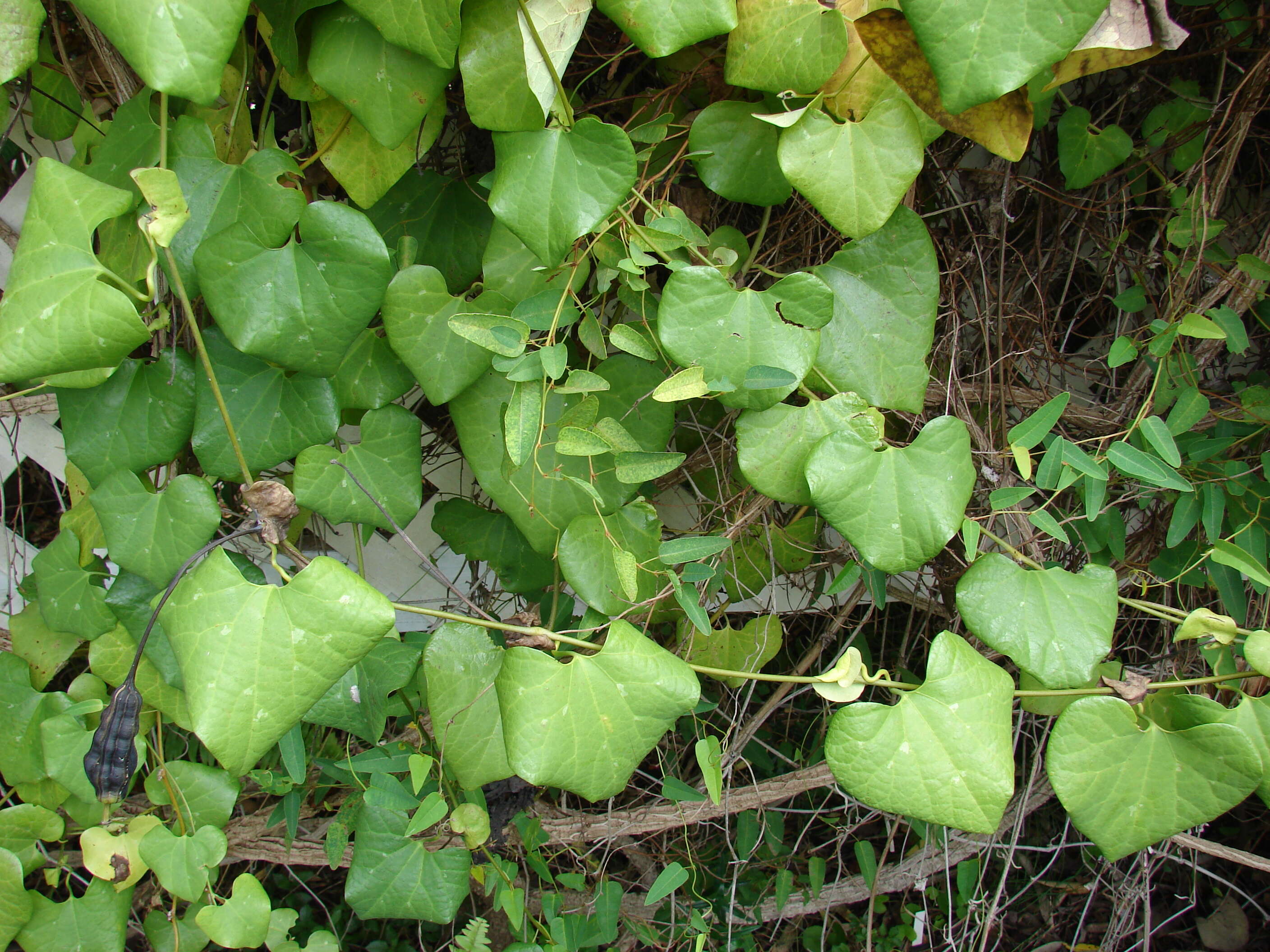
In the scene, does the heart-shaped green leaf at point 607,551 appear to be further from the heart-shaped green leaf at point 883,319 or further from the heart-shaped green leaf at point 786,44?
the heart-shaped green leaf at point 786,44

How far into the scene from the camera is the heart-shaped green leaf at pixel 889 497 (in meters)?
0.73

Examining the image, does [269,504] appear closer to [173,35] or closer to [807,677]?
[173,35]

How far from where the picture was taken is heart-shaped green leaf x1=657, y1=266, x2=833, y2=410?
2.38 feet

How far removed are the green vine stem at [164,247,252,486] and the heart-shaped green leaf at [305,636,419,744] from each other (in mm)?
268

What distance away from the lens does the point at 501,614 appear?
1.30m

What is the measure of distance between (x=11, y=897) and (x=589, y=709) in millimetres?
938

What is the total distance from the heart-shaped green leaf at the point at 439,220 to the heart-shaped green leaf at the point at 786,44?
1.18ft

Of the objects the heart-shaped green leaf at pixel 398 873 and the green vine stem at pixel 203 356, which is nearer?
the green vine stem at pixel 203 356

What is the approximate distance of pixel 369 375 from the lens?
862 mm

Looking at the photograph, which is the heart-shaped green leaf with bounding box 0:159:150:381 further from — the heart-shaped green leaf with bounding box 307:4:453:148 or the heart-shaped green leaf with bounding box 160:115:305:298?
the heart-shaped green leaf with bounding box 307:4:453:148

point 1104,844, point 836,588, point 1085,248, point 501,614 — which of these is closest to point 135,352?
point 501,614

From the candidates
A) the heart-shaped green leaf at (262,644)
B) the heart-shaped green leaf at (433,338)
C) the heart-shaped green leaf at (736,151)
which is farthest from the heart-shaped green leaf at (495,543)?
the heart-shaped green leaf at (736,151)

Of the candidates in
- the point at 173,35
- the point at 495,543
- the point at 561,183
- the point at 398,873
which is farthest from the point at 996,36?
the point at 398,873

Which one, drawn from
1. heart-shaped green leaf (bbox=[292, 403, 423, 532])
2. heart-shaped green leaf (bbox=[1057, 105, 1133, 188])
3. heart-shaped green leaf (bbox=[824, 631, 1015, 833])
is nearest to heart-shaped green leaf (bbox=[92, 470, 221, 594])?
heart-shaped green leaf (bbox=[292, 403, 423, 532])
